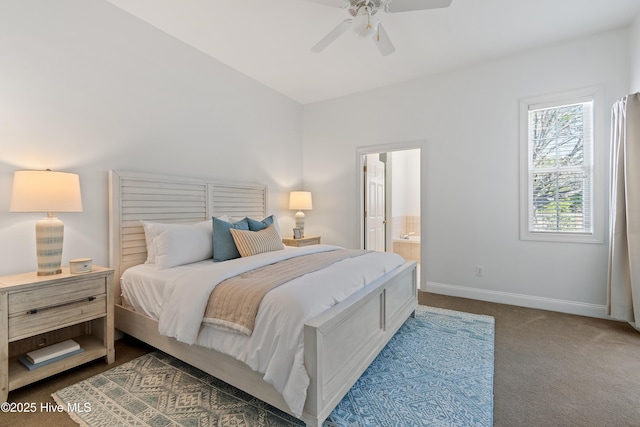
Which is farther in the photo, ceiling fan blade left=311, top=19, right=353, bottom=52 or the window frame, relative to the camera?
the window frame

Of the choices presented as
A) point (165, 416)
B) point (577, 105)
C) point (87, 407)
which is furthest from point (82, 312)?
point (577, 105)

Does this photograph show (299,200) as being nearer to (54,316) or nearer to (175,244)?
(175,244)

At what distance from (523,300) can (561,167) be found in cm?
154

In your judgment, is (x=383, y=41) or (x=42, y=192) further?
(x=383, y=41)

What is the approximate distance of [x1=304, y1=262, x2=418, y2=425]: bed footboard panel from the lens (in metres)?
1.46

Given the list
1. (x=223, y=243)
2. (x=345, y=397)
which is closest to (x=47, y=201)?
(x=223, y=243)

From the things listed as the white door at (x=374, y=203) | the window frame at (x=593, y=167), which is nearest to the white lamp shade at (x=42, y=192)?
the white door at (x=374, y=203)

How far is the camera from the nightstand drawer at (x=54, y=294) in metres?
1.79

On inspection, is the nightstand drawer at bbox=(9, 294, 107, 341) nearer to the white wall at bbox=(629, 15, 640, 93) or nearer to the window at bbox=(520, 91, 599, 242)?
the window at bbox=(520, 91, 599, 242)

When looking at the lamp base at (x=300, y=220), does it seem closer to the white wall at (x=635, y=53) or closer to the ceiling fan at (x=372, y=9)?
the ceiling fan at (x=372, y=9)

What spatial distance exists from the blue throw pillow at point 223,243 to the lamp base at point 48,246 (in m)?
1.10

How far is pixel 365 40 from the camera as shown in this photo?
10.2 ft

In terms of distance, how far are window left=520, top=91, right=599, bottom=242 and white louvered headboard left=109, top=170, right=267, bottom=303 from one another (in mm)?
3501

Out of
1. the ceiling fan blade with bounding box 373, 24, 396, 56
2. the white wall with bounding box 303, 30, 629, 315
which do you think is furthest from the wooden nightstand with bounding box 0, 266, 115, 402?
the white wall with bounding box 303, 30, 629, 315
